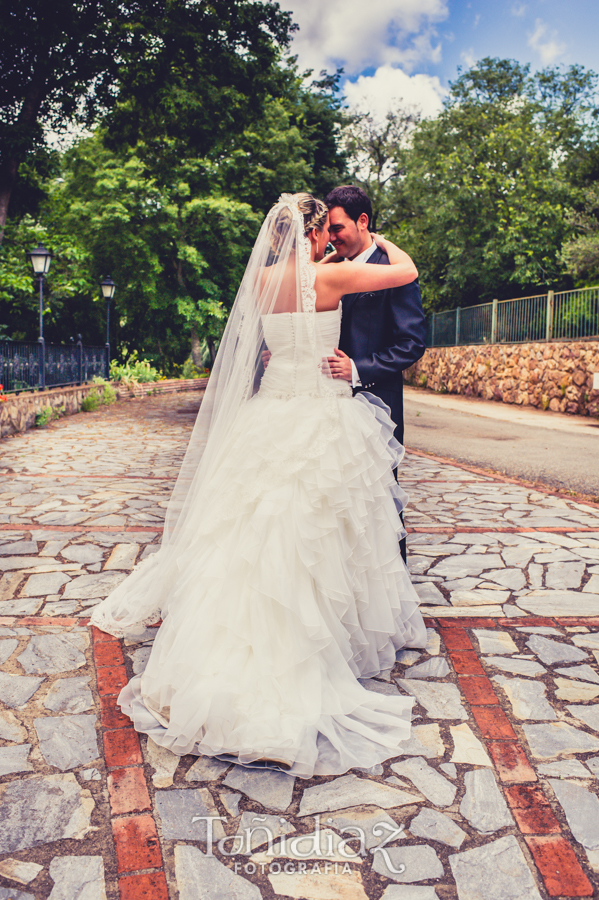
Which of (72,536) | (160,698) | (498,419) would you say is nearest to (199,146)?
(498,419)

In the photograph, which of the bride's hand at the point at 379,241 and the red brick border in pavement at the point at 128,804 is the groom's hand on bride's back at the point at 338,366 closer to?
the bride's hand at the point at 379,241

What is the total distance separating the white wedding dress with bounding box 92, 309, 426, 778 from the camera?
2.27 metres

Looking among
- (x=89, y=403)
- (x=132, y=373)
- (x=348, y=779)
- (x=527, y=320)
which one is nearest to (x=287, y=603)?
(x=348, y=779)

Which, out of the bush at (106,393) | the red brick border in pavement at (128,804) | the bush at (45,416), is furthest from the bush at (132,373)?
the red brick border in pavement at (128,804)

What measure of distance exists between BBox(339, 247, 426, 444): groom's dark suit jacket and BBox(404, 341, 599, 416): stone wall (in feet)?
41.6

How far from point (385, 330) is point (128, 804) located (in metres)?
2.23

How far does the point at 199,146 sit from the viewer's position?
552 inches

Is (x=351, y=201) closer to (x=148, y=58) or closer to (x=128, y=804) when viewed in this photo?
(x=128, y=804)

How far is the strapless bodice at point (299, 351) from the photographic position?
266 cm

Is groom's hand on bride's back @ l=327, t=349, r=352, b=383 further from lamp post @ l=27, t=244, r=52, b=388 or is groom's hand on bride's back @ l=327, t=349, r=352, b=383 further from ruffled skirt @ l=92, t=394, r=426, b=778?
lamp post @ l=27, t=244, r=52, b=388

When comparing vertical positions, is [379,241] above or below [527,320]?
below

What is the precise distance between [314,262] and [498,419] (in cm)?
1206

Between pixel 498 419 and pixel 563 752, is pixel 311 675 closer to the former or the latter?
pixel 563 752

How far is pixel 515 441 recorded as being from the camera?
1036 cm
